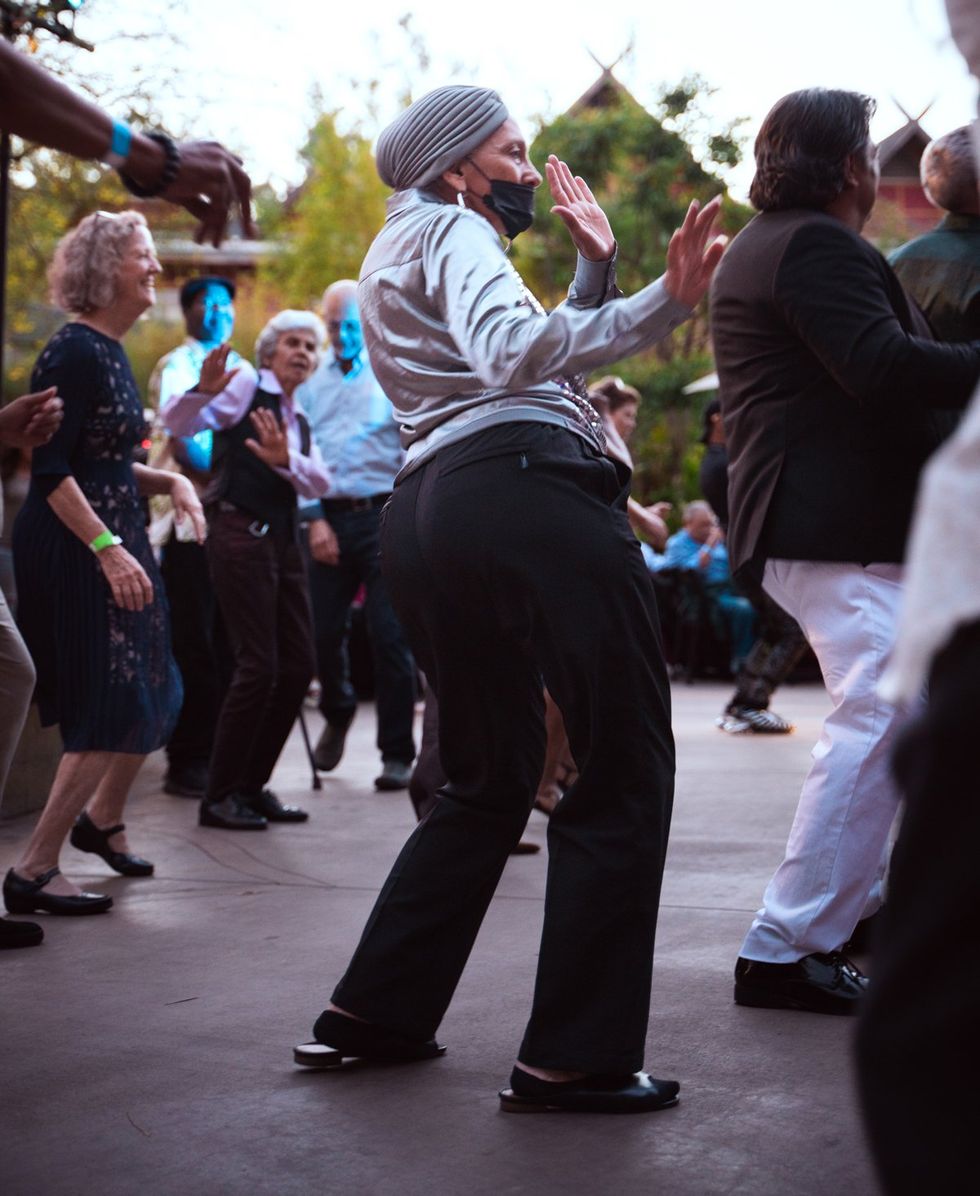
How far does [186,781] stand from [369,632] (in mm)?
1119

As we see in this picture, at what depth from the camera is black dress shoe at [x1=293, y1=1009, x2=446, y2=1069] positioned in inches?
133

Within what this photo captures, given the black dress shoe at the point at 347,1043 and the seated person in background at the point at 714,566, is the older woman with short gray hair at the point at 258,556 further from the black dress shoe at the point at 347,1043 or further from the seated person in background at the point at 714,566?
the seated person in background at the point at 714,566

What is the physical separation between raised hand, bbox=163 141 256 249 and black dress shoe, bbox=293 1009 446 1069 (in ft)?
5.37

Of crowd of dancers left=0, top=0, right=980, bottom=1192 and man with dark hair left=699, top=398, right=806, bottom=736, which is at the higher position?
crowd of dancers left=0, top=0, right=980, bottom=1192

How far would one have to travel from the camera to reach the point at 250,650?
6812 mm

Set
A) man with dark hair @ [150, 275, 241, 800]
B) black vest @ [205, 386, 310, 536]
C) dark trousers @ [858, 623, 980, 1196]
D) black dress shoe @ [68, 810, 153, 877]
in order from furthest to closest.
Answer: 1. man with dark hair @ [150, 275, 241, 800]
2. black vest @ [205, 386, 310, 536]
3. black dress shoe @ [68, 810, 153, 877]
4. dark trousers @ [858, 623, 980, 1196]

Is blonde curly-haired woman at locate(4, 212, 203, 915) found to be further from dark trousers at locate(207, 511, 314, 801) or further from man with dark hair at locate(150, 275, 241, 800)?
man with dark hair at locate(150, 275, 241, 800)

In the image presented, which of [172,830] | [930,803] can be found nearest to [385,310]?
[930,803]

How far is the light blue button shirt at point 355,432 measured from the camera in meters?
8.31

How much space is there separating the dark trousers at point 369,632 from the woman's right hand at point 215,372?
1.84 metres

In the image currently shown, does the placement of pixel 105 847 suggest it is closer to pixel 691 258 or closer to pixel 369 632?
pixel 369 632

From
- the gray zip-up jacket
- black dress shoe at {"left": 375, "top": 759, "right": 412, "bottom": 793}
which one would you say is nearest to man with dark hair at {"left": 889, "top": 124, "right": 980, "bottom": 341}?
the gray zip-up jacket

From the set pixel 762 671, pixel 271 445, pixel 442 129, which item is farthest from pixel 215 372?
pixel 762 671

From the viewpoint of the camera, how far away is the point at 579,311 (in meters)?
3.00
